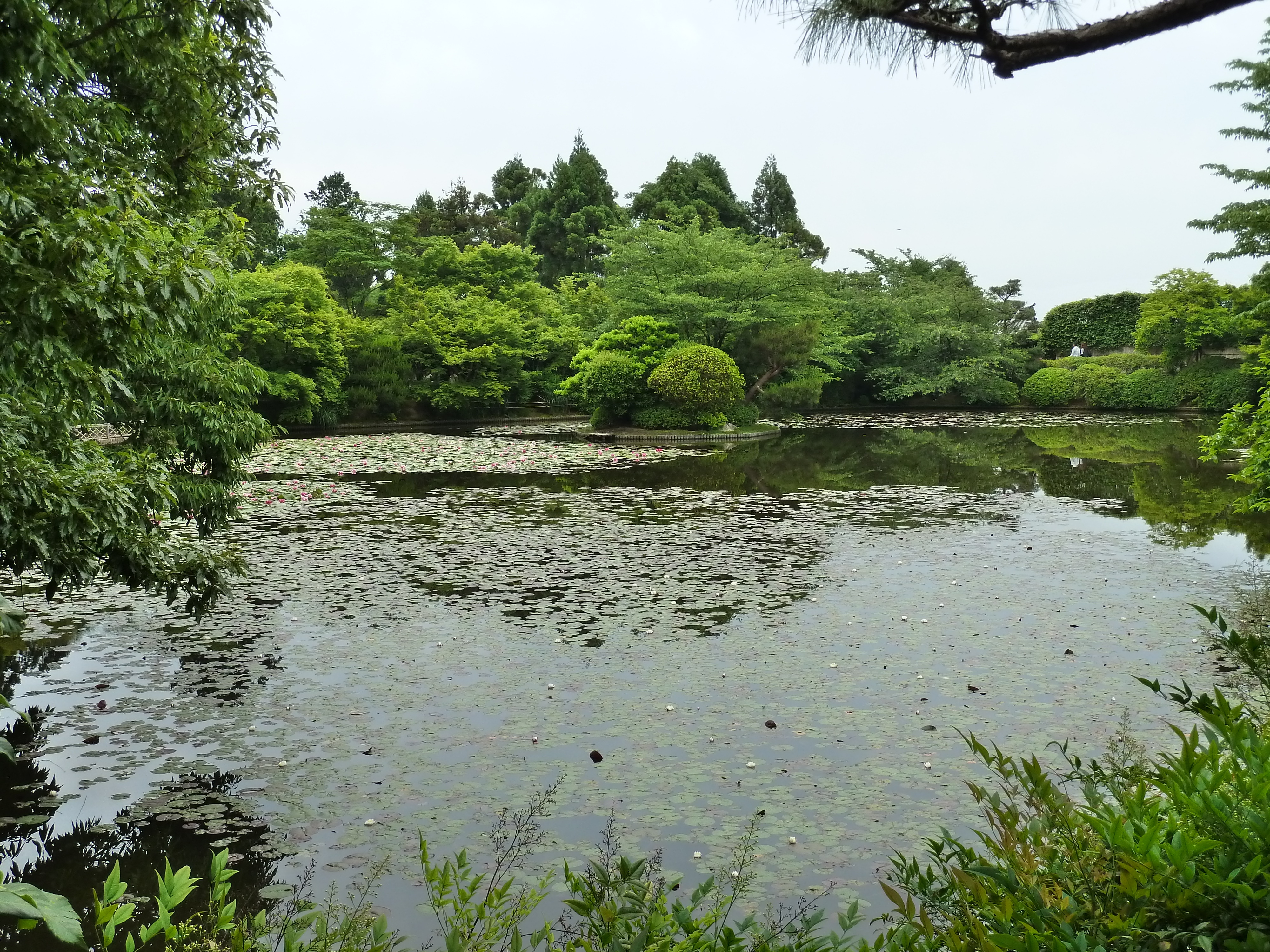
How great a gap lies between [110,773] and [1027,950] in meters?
3.80

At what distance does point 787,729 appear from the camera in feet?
14.6

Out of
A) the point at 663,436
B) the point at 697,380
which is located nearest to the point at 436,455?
the point at 663,436

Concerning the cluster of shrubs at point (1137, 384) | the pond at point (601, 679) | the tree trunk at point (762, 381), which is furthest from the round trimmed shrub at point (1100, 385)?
the pond at point (601, 679)

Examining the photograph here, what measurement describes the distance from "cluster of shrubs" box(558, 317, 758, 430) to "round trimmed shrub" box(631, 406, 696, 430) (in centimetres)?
2

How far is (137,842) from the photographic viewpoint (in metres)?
3.35

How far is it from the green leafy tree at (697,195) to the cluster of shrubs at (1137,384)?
13.4 meters

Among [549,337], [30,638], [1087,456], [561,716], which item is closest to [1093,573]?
[561,716]

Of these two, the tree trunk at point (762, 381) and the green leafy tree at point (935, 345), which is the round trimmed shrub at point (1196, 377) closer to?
the green leafy tree at point (935, 345)

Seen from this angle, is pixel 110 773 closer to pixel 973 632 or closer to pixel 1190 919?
pixel 1190 919

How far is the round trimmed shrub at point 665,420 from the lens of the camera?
835 inches

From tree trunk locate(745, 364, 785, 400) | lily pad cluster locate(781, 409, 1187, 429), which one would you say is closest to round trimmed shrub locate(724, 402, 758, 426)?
tree trunk locate(745, 364, 785, 400)

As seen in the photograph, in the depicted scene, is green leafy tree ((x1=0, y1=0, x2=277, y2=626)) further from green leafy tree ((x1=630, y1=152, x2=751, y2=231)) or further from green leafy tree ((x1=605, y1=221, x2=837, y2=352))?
green leafy tree ((x1=630, y1=152, x2=751, y2=231))

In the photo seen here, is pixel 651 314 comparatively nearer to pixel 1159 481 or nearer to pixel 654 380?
pixel 654 380

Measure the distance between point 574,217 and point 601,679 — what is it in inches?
1440
